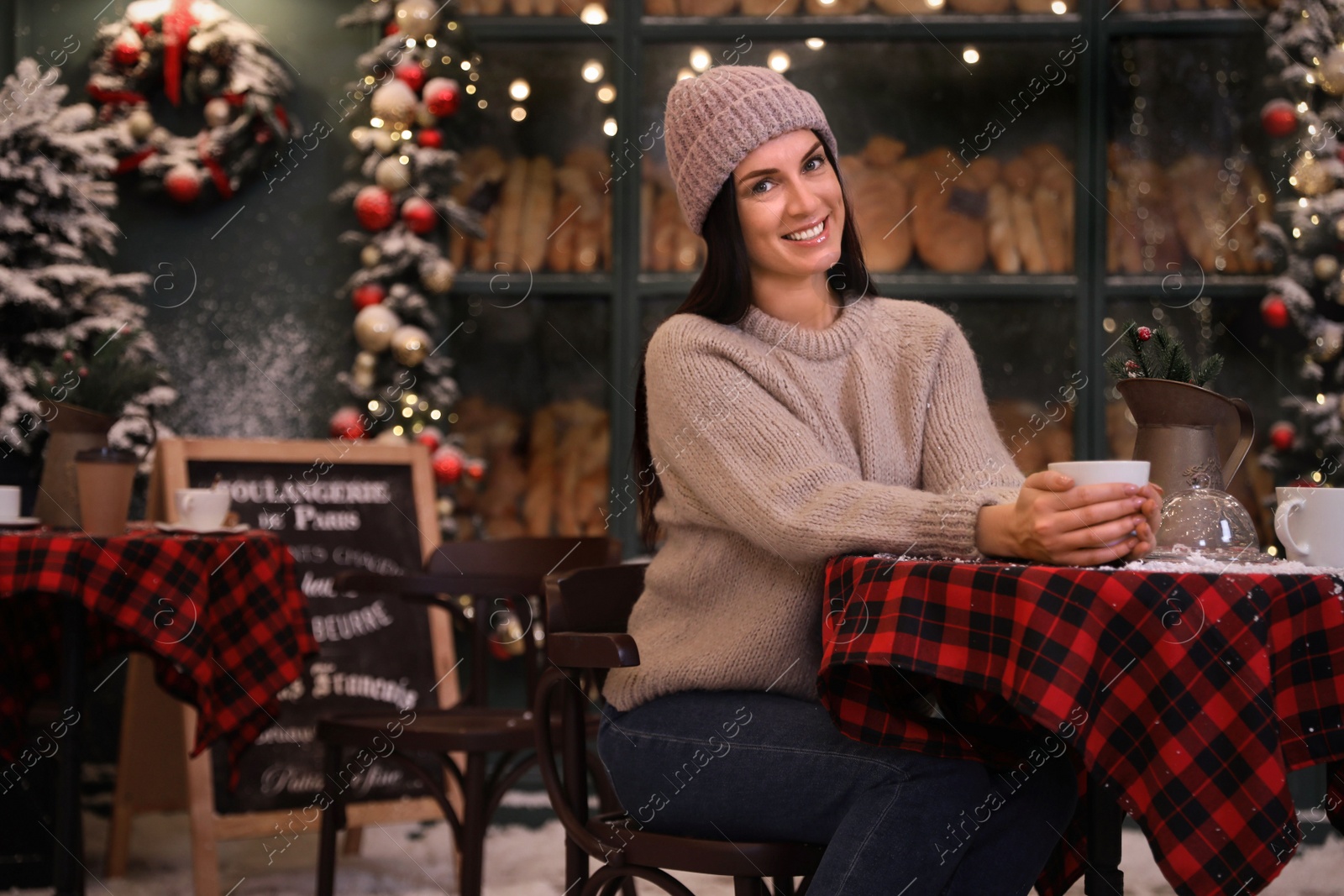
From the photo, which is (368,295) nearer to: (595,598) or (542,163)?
(542,163)

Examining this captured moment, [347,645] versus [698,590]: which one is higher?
[698,590]

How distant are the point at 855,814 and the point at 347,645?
81.4 inches

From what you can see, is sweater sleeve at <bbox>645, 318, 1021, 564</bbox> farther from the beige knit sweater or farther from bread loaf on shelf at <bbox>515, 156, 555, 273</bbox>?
bread loaf on shelf at <bbox>515, 156, 555, 273</bbox>

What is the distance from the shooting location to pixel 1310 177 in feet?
10.8

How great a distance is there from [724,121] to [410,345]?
1.92 m

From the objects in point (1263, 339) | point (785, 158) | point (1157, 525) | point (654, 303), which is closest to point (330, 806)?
point (785, 158)

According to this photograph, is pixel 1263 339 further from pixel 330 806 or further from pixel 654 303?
pixel 330 806

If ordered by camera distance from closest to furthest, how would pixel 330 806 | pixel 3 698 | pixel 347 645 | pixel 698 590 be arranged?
pixel 698 590 < pixel 330 806 < pixel 3 698 < pixel 347 645

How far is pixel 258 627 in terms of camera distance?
7.66 feet

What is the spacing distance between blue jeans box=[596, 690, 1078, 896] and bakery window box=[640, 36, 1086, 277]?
2.45m

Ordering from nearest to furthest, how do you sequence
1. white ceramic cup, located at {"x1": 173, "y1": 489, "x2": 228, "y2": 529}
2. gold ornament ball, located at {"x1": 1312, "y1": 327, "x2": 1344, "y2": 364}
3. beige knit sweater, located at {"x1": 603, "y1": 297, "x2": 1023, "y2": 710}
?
beige knit sweater, located at {"x1": 603, "y1": 297, "x2": 1023, "y2": 710} < white ceramic cup, located at {"x1": 173, "y1": 489, "x2": 228, "y2": 529} < gold ornament ball, located at {"x1": 1312, "y1": 327, "x2": 1344, "y2": 364}

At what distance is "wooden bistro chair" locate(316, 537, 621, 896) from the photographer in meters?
2.10

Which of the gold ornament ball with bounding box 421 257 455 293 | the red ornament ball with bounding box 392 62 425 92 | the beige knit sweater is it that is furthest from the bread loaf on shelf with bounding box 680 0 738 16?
the beige knit sweater

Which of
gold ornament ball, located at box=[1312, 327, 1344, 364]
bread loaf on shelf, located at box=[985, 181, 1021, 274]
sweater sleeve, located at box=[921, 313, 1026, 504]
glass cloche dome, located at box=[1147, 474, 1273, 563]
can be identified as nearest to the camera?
glass cloche dome, located at box=[1147, 474, 1273, 563]
